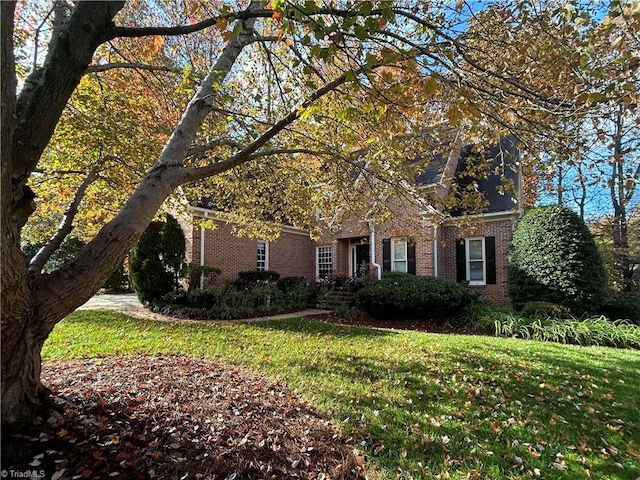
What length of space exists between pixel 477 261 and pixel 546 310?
4.40 metres

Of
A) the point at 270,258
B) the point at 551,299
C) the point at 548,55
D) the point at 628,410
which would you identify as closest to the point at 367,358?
the point at 628,410

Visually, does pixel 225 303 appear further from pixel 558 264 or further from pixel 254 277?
pixel 558 264

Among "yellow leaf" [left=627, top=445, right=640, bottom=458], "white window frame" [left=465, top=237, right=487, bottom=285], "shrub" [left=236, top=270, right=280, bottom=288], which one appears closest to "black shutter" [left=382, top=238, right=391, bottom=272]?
"white window frame" [left=465, top=237, right=487, bottom=285]

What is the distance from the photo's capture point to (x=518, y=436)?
3295 mm

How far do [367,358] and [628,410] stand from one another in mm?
3368

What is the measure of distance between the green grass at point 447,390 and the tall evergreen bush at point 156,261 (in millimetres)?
3427

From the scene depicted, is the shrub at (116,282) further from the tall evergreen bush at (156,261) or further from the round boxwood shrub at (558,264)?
the round boxwood shrub at (558,264)

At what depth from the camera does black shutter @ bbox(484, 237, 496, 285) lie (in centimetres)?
1272

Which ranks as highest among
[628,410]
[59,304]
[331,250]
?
[331,250]

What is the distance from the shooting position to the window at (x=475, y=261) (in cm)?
1309

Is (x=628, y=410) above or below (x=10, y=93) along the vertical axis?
below

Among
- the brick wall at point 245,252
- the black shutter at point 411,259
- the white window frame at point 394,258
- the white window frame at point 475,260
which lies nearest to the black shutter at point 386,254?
the white window frame at point 394,258

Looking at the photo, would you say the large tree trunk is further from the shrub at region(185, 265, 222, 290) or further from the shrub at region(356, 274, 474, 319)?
the shrub at region(185, 265, 222, 290)

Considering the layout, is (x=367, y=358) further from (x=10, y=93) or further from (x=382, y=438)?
(x=10, y=93)
